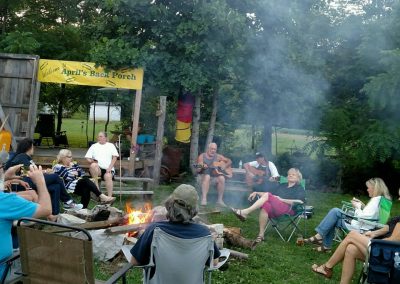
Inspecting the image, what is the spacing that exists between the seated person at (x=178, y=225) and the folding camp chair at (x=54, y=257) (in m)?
0.52

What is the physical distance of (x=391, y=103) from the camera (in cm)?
907

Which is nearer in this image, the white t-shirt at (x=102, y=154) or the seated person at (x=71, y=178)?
the seated person at (x=71, y=178)

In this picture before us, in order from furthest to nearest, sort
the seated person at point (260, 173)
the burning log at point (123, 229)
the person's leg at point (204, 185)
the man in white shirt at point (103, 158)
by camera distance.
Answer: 1. the person's leg at point (204, 185)
2. the seated person at point (260, 173)
3. the man in white shirt at point (103, 158)
4. the burning log at point (123, 229)

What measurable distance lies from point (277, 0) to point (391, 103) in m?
3.42

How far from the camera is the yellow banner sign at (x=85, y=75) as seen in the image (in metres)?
10.3

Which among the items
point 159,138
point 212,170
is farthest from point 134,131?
point 212,170

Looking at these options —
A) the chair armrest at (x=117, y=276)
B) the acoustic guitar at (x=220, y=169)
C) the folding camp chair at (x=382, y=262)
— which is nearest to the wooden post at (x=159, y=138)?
the acoustic guitar at (x=220, y=169)

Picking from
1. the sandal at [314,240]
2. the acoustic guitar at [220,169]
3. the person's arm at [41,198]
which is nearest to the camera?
the person's arm at [41,198]

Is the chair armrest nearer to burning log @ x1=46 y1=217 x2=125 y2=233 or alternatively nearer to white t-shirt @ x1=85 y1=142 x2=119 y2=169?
burning log @ x1=46 y1=217 x2=125 y2=233

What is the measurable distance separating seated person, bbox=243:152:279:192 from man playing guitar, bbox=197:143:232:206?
46 centimetres

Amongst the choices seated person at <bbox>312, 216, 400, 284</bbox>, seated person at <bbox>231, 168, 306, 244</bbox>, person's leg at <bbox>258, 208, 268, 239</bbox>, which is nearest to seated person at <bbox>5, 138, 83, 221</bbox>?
seated person at <bbox>231, 168, 306, 244</bbox>

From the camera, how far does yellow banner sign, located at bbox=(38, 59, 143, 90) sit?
1032 centimetres

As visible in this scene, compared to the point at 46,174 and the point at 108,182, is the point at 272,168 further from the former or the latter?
the point at 46,174

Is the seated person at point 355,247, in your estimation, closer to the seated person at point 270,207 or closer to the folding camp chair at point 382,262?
the folding camp chair at point 382,262
